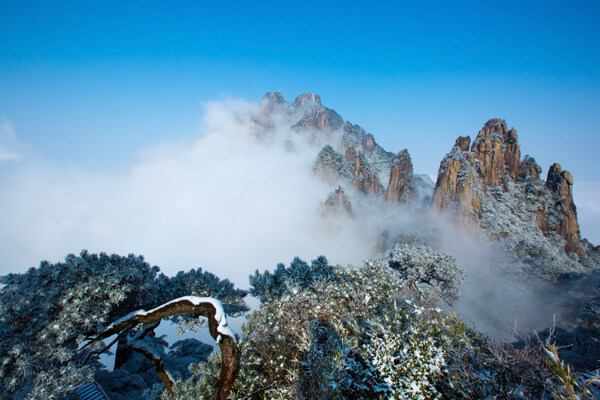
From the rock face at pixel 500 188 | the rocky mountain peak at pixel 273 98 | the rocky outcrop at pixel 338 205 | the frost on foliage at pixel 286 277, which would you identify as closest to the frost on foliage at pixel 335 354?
the frost on foliage at pixel 286 277

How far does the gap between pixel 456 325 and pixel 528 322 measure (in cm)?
3513

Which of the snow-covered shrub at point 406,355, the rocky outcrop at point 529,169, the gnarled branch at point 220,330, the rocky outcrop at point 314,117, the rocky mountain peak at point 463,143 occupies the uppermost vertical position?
the rocky outcrop at point 314,117

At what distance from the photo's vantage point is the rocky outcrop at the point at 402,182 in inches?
3278

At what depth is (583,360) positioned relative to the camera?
52.5ft

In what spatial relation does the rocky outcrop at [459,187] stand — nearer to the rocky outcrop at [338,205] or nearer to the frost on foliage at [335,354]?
the rocky outcrop at [338,205]

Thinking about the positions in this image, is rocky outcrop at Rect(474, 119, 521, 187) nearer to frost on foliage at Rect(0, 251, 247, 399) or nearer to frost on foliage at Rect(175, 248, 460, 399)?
frost on foliage at Rect(175, 248, 460, 399)

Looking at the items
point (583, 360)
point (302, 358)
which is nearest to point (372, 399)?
point (302, 358)

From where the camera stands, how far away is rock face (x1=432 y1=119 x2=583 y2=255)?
56.6 m

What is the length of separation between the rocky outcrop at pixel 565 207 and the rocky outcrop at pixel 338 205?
172 feet

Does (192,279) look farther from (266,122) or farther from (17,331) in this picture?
(266,122)

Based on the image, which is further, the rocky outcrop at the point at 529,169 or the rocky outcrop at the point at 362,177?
the rocky outcrop at the point at 362,177

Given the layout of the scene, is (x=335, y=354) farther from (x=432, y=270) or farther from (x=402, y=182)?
(x=402, y=182)

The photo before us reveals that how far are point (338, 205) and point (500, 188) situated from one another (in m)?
46.4

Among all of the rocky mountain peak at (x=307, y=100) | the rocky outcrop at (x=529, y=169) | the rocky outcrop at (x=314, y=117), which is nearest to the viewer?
the rocky outcrop at (x=529, y=169)
